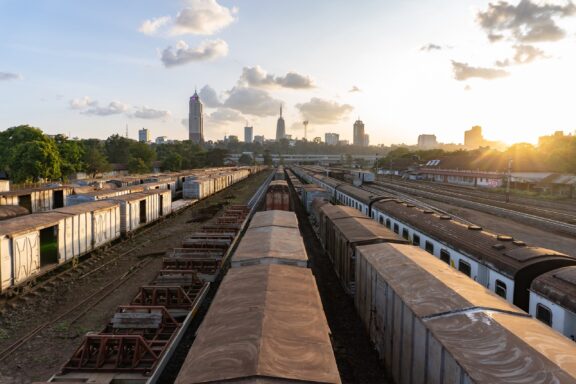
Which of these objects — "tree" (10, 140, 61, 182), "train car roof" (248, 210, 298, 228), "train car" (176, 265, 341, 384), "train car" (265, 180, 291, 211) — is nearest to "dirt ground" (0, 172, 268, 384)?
"train car roof" (248, 210, 298, 228)

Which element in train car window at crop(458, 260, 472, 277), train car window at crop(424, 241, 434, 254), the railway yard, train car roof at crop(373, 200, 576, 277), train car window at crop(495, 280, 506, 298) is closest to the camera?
the railway yard

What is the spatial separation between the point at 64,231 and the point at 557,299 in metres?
22.5

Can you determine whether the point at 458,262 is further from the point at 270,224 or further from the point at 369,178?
the point at 369,178

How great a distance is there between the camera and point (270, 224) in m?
19.8

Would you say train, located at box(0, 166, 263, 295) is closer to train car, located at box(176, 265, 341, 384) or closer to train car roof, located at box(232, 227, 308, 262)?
train car roof, located at box(232, 227, 308, 262)

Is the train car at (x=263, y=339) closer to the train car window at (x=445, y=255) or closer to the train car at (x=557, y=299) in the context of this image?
the train car at (x=557, y=299)

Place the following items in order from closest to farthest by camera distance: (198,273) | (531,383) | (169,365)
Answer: (531,383) < (169,365) < (198,273)

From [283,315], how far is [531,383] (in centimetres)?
487

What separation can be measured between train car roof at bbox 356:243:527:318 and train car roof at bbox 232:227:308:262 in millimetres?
2789

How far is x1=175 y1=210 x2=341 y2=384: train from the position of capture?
6.57 metres

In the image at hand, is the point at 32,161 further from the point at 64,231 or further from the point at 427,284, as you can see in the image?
the point at 427,284

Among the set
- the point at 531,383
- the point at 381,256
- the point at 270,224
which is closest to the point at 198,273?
the point at 270,224

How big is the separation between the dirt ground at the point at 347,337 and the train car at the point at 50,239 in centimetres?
1427

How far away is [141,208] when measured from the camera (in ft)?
108
